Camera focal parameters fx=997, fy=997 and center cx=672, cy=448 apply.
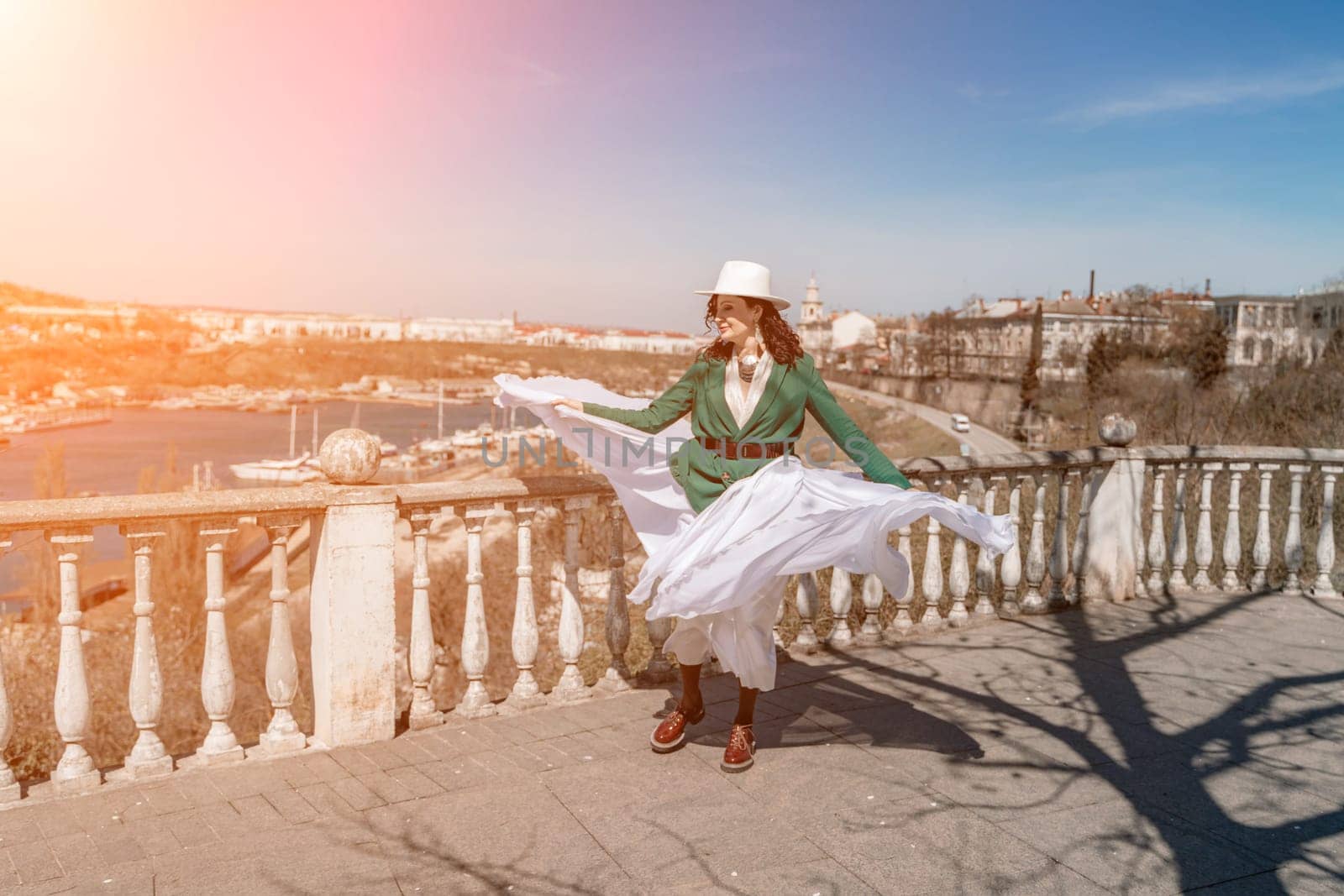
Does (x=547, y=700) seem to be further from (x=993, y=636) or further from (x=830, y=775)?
(x=993, y=636)

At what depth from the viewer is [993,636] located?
5699mm

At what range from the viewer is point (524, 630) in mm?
4301

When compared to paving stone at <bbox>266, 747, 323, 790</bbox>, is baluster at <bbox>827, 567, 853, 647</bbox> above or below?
above

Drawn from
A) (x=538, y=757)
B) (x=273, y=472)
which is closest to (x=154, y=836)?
(x=538, y=757)

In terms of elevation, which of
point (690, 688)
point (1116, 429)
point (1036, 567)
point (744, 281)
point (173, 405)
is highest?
point (744, 281)

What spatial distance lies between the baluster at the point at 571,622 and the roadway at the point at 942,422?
43.9 m

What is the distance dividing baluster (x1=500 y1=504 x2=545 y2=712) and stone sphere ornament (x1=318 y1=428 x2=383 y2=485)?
68 cm

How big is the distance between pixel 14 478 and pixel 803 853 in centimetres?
8692

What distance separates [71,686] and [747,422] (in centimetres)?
256

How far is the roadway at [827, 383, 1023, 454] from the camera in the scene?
5694 cm

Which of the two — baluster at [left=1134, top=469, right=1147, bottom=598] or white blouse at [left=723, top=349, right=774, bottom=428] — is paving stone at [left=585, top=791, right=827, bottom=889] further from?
baluster at [left=1134, top=469, right=1147, bottom=598]

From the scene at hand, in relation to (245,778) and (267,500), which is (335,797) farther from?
(267,500)

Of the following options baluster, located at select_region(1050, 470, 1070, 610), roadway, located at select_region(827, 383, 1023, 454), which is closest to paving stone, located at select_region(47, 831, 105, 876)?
baluster, located at select_region(1050, 470, 1070, 610)

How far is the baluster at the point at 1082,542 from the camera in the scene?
649 centimetres
